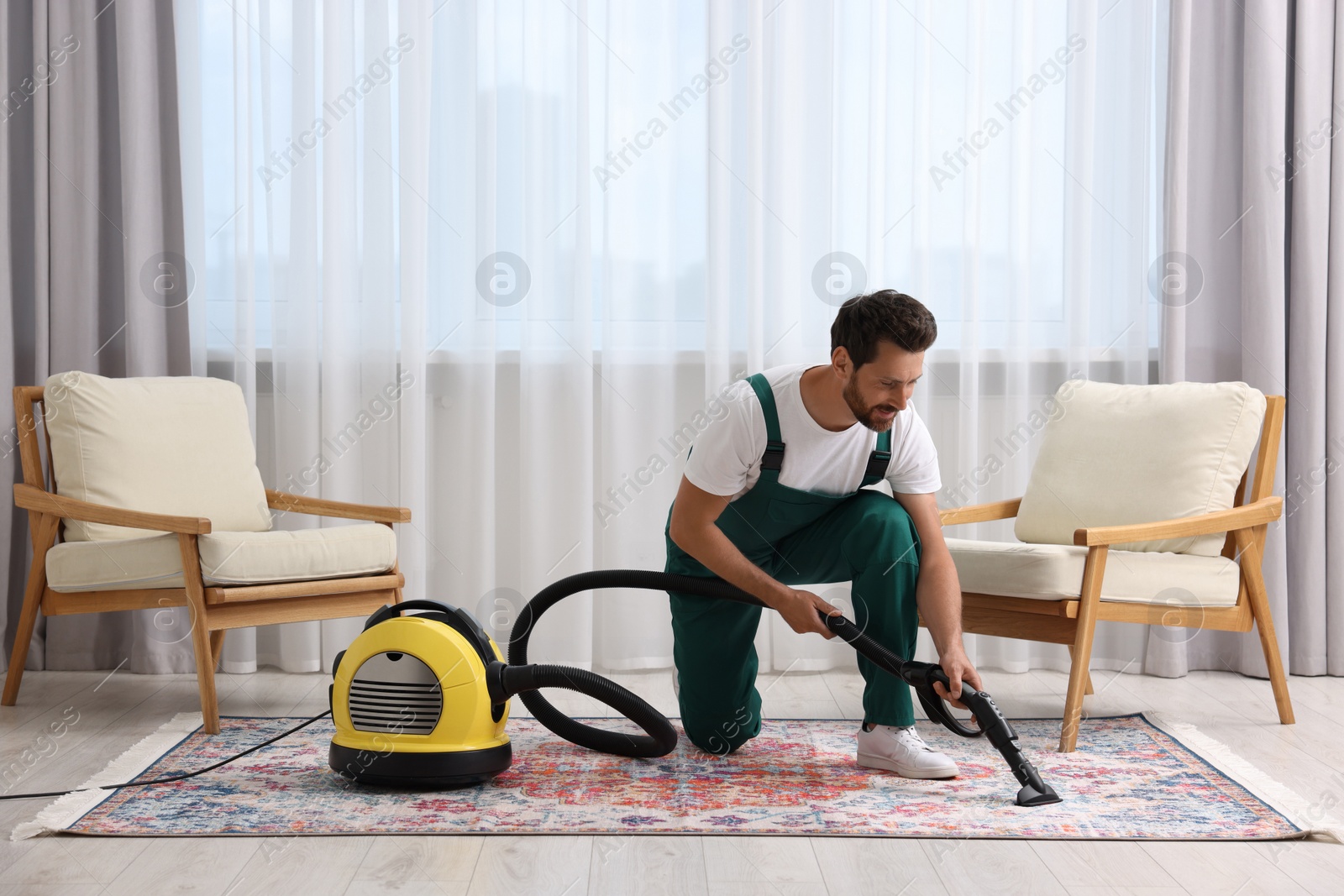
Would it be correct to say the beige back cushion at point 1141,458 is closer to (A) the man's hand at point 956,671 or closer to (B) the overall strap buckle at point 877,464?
(B) the overall strap buckle at point 877,464

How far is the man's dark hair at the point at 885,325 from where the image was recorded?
1833 millimetres

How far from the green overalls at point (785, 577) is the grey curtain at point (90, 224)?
5.38 ft

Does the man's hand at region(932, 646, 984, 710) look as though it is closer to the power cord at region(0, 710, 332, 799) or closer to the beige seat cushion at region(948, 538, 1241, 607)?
the beige seat cushion at region(948, 538, 1241, 607)

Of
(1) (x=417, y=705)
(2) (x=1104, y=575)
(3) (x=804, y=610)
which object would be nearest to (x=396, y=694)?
(1) (x=417, y=705)

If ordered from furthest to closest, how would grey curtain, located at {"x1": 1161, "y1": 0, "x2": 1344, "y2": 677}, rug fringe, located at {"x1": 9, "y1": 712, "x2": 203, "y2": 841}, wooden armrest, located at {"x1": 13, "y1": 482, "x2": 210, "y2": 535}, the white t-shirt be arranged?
grey curtain, located at {"x1": 1161, "y1": 0, "x2": 1344, "y2": 677}
wooden armrest, located at {"x1": 13, "y1": 482, "x2": 210, "y2": 535}
the white t-shirt
rug fringe, located at {"x1": 9, "y1": 712, "x2": 203, "y2": 841}

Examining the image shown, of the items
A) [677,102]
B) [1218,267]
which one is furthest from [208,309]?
[1218,267]

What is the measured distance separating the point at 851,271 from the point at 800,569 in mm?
1223

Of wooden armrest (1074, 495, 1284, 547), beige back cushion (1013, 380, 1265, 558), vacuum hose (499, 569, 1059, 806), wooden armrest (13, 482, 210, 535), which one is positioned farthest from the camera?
beige back cushion (1013, 380, 1265, 558)

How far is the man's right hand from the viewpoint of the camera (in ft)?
6.12

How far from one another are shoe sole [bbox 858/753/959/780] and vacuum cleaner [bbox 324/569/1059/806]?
141 millimetres

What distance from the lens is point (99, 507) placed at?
8.17 feet

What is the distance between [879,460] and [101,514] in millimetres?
1686

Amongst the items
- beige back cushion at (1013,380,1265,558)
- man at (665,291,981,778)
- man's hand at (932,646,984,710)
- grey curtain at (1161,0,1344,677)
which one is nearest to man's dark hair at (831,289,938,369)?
man at (665,291,981,778)

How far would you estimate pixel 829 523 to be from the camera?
214 cm
